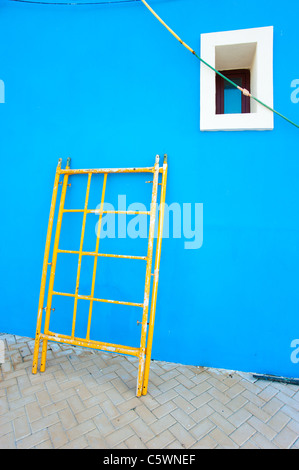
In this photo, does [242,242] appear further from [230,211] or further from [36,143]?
[36,143]

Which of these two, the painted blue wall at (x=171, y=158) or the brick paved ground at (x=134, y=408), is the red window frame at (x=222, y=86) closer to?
the painted blue wall at (x=171, y=158)

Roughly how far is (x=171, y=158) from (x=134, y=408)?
2232 mm

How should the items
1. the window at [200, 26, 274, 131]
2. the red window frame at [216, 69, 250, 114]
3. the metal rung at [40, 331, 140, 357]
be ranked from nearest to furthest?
the metal rung at [40, 331, 140, 357], the window at [200, 26, 274, 131], the red window frame at [216, 69, 250, 114]

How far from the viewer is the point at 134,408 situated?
183 centimetres

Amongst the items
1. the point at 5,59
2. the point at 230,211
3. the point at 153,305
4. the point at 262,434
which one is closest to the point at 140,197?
the point at 230,211

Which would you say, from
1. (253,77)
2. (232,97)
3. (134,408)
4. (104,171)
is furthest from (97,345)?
(253,77)

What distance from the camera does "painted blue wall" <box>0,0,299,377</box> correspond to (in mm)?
2223

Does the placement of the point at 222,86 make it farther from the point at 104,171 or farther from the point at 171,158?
the point at 104,171

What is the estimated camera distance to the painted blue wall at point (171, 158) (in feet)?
7.29

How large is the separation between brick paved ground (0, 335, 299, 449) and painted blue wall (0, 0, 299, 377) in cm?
26

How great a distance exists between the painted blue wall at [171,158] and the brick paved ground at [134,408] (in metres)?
0.26

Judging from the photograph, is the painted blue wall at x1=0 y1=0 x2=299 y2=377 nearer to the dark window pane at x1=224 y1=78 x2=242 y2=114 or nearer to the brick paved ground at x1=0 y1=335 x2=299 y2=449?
the brick paved ground at x1=0 y1=335 x2=299 y2=449

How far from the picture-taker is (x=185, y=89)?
7.67ft

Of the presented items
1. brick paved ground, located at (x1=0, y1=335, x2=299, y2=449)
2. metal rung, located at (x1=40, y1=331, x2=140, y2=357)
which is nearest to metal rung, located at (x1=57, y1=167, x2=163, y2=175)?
metal rung, located at (x1=40, y1=331, x2=140, y2=357)
